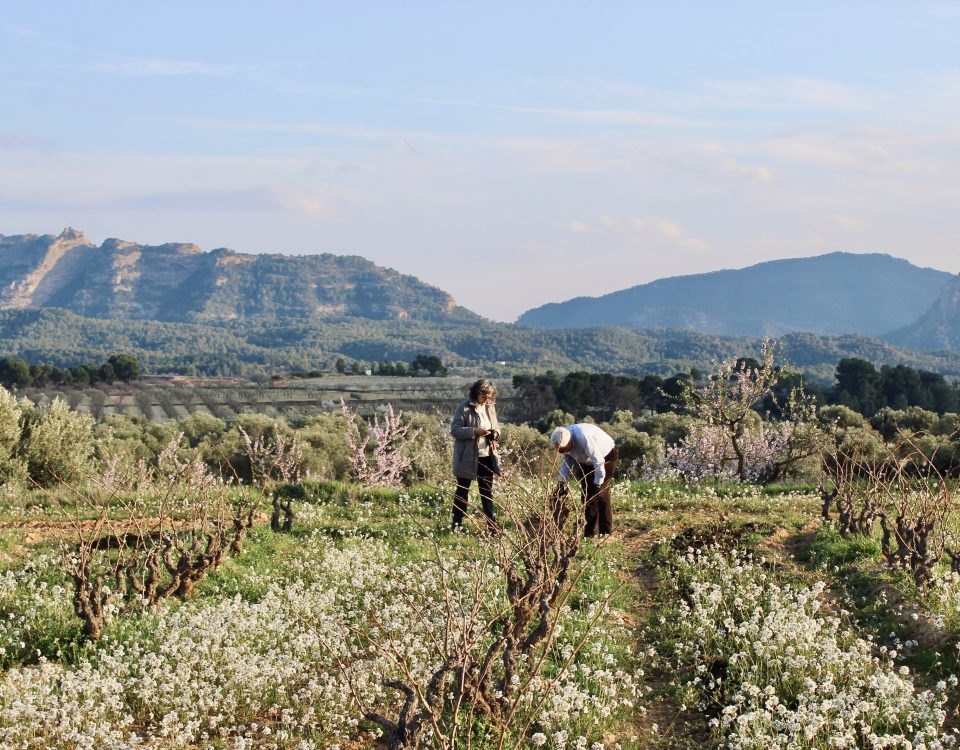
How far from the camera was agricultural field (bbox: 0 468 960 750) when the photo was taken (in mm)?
7500

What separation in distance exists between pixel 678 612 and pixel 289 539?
20.3ft

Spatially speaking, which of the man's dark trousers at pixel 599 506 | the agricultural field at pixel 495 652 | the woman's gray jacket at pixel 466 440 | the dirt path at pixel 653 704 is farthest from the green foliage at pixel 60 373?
the dirt path at pixel 653 704

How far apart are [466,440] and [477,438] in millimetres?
171

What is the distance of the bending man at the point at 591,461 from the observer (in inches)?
493

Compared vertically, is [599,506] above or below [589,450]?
below

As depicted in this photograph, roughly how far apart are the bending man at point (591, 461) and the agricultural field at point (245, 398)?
46.5m

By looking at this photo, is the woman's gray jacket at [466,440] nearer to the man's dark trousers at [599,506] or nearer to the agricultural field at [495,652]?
the agricultural field at [495,652]

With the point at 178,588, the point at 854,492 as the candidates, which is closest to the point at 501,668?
the point at 178,588

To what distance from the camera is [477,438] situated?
1350 centimetres

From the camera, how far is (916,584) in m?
10.4

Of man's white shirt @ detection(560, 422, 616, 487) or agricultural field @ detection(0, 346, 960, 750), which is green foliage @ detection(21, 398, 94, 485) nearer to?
agricultural field @ detection(0, 346, 960, 750)

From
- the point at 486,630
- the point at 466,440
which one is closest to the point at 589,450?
the point at 466,440

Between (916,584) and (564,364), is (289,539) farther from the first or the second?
(564,364)

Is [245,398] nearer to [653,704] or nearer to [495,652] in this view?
[653,704]
